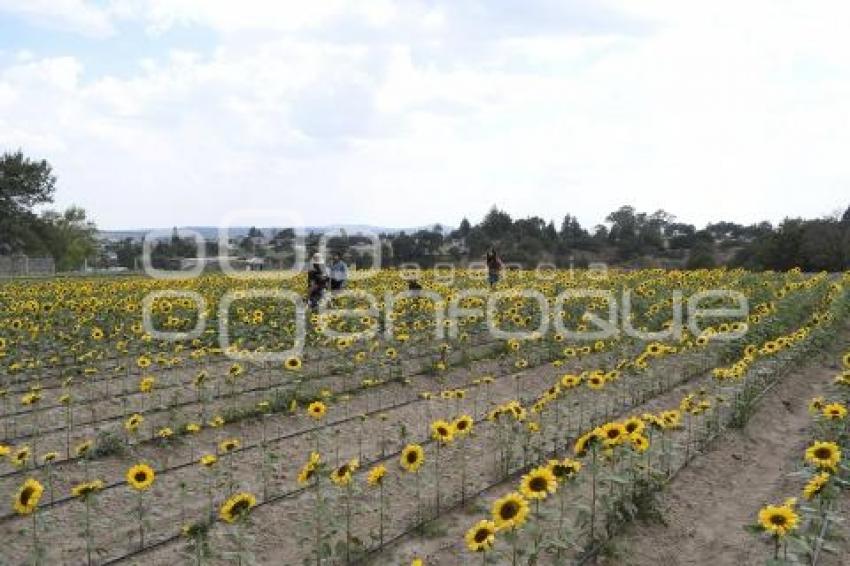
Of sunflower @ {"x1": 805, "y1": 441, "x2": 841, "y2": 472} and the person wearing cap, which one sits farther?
the person wearing cap

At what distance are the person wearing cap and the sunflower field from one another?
0.89 metres

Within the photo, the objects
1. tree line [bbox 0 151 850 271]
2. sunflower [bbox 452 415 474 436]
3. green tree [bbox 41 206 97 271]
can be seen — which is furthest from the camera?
green tree [bbox 41 206 97 271]

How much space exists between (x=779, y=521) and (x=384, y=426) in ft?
16.1

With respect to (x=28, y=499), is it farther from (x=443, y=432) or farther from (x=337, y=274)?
(x=337, y=274)

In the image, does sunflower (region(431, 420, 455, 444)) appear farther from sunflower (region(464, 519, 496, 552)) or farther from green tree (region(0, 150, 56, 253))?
green tree (region(0, 150, 56, 253))

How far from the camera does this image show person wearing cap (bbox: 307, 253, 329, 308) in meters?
15.6

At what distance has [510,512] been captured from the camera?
12.3 ft

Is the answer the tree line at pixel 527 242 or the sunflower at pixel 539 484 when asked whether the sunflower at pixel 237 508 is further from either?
the tree line at pixel 527 242

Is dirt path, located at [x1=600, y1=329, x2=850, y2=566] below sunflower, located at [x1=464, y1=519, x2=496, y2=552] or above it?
below

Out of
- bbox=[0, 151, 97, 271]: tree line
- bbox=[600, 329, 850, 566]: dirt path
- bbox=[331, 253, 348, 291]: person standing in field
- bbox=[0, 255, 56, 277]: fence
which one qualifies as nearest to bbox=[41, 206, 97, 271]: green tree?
bbox=[0, 151, 97, 271]: tree line

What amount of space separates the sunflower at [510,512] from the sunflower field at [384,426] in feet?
0.04

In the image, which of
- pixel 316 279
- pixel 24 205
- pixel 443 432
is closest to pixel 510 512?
pixel 443 432

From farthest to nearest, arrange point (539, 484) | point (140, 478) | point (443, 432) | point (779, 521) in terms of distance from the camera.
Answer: point (443, 432), point (140, 478), point (539, 484), point (779, 521)

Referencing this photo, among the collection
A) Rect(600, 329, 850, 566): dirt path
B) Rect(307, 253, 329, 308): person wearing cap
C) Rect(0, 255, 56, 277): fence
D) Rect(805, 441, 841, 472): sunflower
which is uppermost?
Rect(307, 253, 329, 308): person wearing cap
